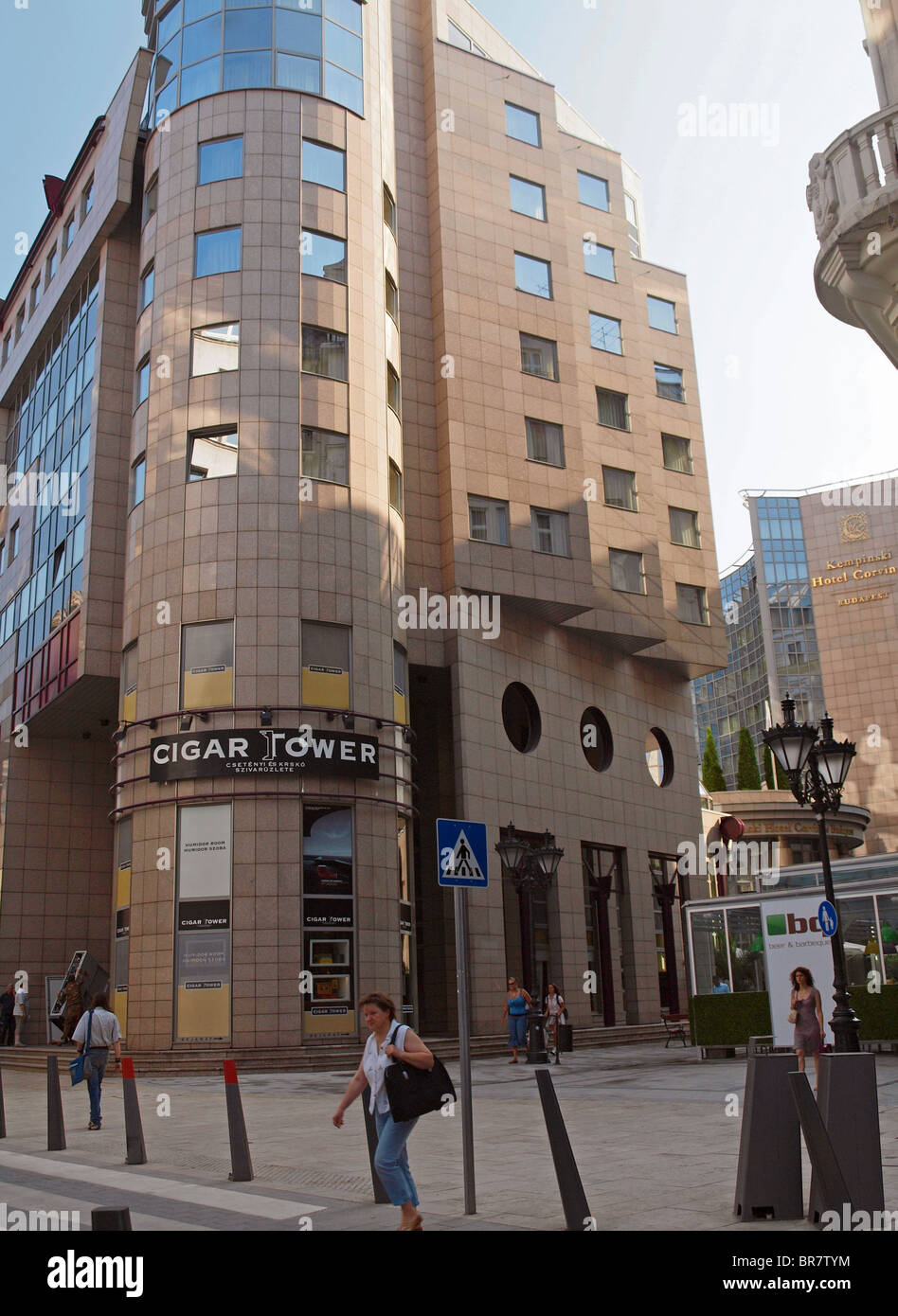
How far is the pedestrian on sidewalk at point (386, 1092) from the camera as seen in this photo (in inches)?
311

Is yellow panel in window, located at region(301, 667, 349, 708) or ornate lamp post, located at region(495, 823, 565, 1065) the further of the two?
yellow panel in window, located at region(301, 667, 349, 708)

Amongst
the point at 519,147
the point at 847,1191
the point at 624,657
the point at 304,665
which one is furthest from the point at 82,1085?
the point at 519,147

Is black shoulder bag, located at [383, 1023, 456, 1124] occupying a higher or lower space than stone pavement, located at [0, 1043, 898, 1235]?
higher

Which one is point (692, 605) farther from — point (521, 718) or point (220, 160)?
point (220, 160)

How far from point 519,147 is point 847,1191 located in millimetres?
41262

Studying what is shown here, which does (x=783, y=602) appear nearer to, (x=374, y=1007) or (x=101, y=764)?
(x=101, y=764)

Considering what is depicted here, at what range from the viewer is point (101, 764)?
4128 cm

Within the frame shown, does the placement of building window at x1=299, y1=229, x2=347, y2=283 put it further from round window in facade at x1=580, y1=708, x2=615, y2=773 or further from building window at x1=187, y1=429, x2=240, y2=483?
round window in facade at x1=580, y1=708, x2=615, y2=773

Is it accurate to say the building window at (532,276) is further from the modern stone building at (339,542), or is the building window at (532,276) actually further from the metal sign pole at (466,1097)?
the metal sign pole at (466,1097)

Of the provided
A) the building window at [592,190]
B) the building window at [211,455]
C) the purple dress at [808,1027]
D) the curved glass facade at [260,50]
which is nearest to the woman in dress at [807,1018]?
the purple dress at [808,1027]

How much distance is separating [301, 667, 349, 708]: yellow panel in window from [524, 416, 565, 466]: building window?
1446 centimetres

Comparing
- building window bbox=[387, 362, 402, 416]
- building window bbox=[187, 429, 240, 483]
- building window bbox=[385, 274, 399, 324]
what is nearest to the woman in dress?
building window bbox=[187, 429, 240, 483]

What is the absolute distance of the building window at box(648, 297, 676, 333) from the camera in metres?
48.2

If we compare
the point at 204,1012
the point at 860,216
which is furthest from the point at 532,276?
the point at 204,1012
